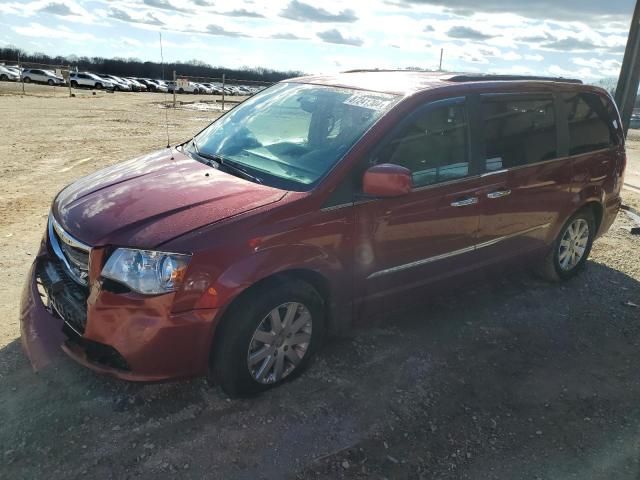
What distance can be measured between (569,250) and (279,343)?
133 inches

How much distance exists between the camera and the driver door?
135 inches

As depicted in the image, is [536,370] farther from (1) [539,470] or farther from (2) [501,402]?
(1) [539,470]

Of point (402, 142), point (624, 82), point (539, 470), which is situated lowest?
point (539, 470)

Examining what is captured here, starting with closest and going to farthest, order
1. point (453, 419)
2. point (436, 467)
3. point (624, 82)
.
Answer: point (436, 467) → point (453, 419) → point (624, 82)

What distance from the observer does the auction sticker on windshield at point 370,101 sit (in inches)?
140

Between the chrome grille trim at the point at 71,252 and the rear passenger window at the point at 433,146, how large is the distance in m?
1.78

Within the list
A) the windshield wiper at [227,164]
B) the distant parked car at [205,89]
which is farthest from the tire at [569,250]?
the distant parked car at [205,89]

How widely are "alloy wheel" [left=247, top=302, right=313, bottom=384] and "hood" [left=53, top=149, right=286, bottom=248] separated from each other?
0.66 metres

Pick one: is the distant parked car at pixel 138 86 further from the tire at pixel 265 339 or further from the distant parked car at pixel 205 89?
the tire at pixel 265 339

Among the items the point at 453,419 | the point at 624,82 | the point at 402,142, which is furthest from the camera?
the point at 624,82

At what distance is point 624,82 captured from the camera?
361 inches

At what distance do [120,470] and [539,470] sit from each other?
2.14 m

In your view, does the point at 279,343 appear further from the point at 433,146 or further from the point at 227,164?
the point at 433,146

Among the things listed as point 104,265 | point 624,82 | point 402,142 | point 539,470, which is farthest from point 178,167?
point 624,82
